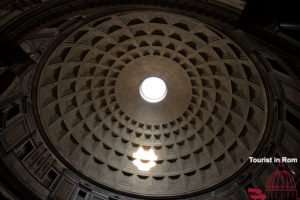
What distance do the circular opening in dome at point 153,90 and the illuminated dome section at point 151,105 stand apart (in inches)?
4.8

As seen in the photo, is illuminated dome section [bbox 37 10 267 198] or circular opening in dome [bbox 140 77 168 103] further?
circular opening in dome [bbox 140 77 168 103]

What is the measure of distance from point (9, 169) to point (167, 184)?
39.3ft

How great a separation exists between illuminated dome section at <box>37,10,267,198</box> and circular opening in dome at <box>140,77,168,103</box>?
12 cm

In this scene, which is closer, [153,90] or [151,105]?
[151,105]

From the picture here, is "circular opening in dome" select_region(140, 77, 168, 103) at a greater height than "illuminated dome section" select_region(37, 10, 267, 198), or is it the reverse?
"circular opening in dome" select_region(140, 77, 168, 103)

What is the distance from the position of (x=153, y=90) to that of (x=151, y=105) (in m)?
1.33

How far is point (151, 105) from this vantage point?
25297 millimetres

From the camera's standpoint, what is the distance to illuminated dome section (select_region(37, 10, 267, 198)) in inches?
770

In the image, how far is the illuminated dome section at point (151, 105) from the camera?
64.1 feet

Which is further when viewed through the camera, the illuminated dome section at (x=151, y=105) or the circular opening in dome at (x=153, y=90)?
the circular opening in dome at (x=153, y=90)

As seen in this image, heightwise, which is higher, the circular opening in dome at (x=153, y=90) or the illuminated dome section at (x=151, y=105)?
the circular opening in dome at (x=153, y=90)

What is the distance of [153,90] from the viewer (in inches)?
1008

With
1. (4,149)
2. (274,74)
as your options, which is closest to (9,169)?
(4,149)

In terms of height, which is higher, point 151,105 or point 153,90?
point 153,90
